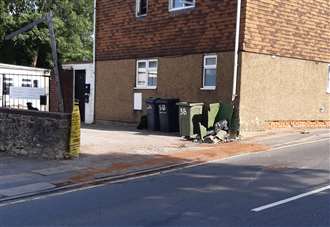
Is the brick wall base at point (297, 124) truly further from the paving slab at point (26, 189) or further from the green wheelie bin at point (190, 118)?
the paving slab at point (26, 189)

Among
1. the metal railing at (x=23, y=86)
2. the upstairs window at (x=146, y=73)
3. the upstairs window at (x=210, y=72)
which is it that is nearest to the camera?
the upstairs window at (x=210, y=72)

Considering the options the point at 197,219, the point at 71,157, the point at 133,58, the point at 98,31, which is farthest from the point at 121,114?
the point at 197,219

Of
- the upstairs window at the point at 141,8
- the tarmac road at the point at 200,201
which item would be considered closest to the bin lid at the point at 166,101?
the upstairs window at the point at 141,8

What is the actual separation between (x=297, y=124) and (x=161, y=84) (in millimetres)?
5320

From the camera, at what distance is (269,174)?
9977 millimetres

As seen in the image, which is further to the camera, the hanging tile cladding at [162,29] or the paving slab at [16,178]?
the hanging tile cladding at [162,29]

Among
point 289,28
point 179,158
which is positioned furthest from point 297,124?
point 179,158

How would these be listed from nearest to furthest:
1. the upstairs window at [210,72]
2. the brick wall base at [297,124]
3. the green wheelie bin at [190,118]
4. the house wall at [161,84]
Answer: the green wheelie bin at [190,118], the house wall at [161,84], the upstairs window at [210,72], the brick wall base at [297,124]

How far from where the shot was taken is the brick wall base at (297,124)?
1777 cm

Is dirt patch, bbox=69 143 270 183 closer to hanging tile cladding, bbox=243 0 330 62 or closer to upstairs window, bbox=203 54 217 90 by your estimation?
upstairs window, bbox=203 54 217 90

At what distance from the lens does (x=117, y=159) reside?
12.1m

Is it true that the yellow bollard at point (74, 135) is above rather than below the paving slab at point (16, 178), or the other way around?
above

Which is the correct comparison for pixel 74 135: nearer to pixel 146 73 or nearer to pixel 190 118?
pixel 190 118

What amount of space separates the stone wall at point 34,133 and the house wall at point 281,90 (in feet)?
21.8
